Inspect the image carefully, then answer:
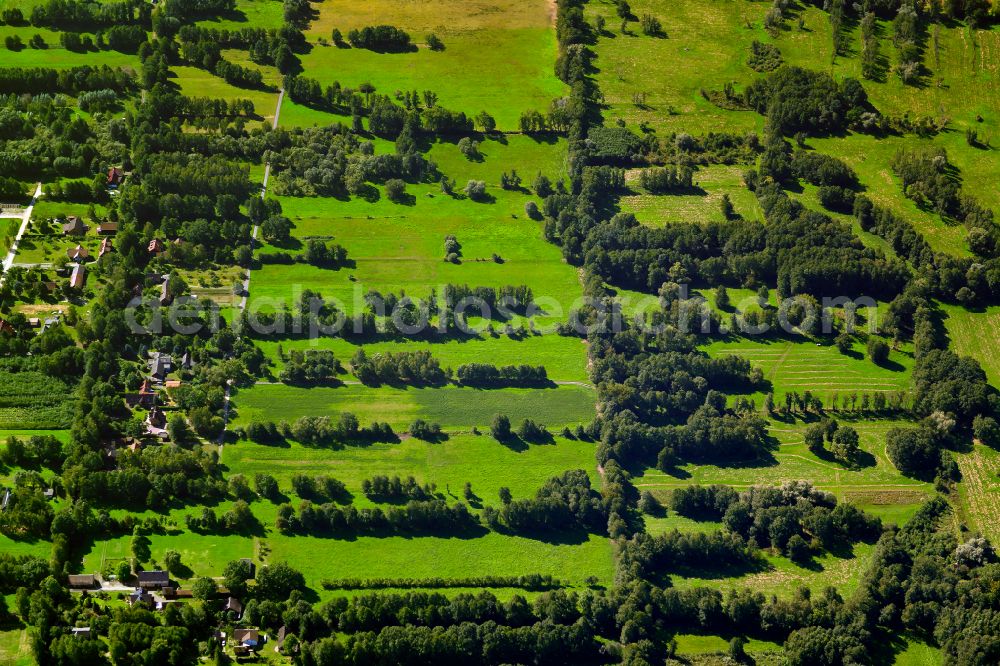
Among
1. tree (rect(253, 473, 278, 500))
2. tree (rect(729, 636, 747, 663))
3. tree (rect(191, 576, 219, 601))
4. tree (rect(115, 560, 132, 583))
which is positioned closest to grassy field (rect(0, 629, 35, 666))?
tree (rect(115, 560, 132, 583))

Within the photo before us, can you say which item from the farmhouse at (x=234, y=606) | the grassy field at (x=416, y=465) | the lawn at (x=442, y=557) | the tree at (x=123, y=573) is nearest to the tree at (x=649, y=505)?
the grassy field at (x=416, y=465)

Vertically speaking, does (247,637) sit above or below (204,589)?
below

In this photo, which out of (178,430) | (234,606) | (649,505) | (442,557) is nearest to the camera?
(234,606)

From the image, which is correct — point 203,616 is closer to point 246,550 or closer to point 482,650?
point 246,550

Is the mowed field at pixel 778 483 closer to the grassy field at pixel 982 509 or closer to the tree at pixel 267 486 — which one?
the grassy field at pixel 982 509

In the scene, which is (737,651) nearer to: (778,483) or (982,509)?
(778,483)

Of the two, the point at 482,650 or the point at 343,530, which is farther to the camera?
the point at 343,530

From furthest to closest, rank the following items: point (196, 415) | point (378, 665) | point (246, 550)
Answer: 1. point (196, 415)
2. point (246, 550)
3. point (378, 665)

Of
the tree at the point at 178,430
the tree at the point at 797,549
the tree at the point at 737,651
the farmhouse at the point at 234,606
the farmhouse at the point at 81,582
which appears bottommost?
the tree at the point at 737,651

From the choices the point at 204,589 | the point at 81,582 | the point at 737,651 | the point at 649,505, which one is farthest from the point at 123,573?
the point at 737,651

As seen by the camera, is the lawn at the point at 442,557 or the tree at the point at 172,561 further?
the lawn at the point at 442,557

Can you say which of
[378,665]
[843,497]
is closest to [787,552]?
[843,497]
